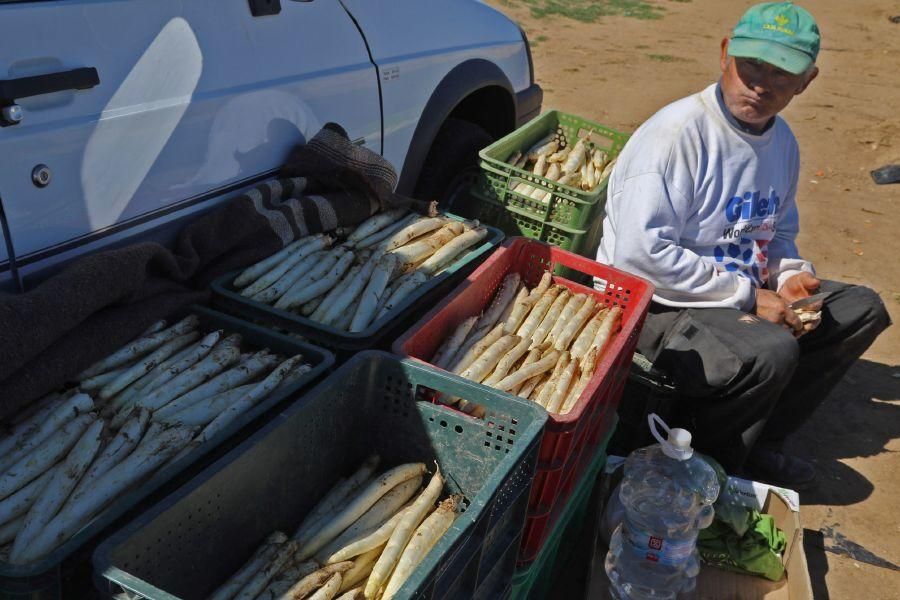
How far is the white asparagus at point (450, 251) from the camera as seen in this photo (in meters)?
3.42

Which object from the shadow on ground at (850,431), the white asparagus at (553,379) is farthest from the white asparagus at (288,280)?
the shadow on ground at (850,431)

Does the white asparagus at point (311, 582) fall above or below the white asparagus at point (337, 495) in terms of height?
above

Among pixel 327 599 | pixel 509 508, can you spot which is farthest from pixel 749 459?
pixel 327 599

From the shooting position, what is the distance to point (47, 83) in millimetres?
2396

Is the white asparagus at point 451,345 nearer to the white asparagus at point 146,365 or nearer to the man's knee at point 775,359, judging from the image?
the white asparagus at point 146,365

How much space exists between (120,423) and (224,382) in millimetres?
332

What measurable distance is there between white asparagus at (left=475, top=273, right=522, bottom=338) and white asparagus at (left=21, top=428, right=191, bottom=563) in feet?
4.50

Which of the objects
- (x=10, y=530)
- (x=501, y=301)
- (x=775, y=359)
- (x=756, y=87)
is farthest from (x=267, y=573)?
(x=756, y=87)

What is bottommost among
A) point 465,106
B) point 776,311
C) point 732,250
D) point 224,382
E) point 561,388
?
point 776,311

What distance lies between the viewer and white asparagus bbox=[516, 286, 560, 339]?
11.0 ft

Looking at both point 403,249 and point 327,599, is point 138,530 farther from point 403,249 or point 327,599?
point 403,249

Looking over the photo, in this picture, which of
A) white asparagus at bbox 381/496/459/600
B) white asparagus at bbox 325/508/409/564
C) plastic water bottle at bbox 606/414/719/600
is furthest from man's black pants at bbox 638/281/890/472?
white asparagus at bbox 325/508/409/564

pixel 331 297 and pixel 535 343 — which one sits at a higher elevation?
pixel 331 297

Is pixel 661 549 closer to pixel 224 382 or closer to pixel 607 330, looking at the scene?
pixel 607 330
